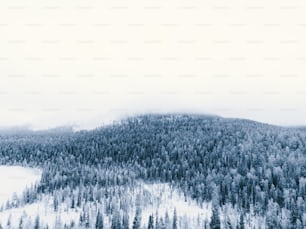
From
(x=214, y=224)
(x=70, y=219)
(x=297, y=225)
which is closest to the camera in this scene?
(x=214, y=224)

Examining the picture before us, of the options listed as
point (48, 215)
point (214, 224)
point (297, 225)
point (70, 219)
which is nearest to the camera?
point (214, 224)

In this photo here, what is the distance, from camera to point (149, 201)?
7840 inches

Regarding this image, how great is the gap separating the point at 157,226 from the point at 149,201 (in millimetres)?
51951

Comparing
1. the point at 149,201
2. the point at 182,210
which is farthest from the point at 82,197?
the point at 182,210

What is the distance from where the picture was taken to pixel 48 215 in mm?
179375

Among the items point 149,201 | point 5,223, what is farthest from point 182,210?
point 5,223

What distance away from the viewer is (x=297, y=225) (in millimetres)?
154875

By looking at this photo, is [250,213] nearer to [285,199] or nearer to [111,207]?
[285,199]

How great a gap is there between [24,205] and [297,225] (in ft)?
473

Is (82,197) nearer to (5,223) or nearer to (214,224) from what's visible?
(5,223)

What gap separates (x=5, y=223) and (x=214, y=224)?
3798 inches

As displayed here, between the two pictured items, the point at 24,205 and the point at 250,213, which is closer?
the point at 250,213

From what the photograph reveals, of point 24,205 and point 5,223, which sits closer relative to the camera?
point 5,223

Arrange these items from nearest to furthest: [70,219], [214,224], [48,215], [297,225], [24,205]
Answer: [214,224] → [297,225] → [70,219] → [48,215] → [24,205]
